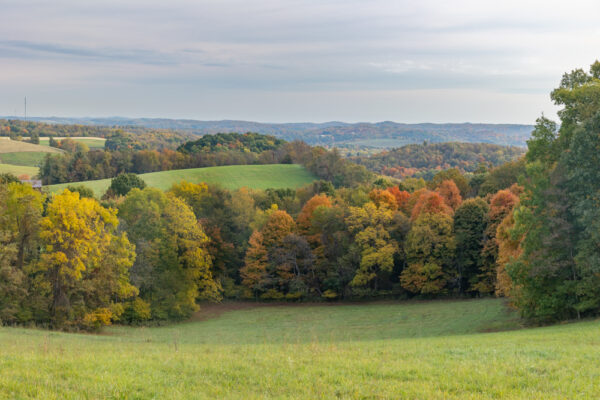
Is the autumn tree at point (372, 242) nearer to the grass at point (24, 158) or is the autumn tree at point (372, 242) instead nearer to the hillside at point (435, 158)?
the hillside at point (435, 158)

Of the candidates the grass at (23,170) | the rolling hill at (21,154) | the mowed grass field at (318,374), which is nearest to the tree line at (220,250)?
the mowed grass field at (318,374)

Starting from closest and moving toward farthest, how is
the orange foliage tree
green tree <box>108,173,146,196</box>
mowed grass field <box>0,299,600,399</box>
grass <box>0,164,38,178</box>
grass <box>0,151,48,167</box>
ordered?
mowed grass field <box>0,299,600,399</box>
the orange foliage tree
green tree <box>108,173,146,196</box>
grass <box>0,164,38,178</box>
grass <box>0,151,48,167</box>

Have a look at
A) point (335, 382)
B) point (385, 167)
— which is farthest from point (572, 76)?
point (385, 167)

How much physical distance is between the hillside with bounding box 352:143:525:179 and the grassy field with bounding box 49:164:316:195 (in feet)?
165

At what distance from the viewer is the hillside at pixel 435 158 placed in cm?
15138

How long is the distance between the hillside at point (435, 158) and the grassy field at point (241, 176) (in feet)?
165

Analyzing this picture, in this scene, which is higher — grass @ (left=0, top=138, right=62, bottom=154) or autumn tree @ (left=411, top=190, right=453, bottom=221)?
grass @ (left=0, top=138, right=62, bottom=154)

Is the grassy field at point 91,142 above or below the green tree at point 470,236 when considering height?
above

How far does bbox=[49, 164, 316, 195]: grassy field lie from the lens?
300 feet

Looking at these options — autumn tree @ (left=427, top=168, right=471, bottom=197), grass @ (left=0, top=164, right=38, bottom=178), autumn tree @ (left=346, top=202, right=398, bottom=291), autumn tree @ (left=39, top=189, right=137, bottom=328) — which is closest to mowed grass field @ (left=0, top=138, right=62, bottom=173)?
grass @ (left=0, top=164, right=38, bottom=178)

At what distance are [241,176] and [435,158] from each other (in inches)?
3610

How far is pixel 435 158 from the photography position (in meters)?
167

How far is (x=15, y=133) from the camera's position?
165m

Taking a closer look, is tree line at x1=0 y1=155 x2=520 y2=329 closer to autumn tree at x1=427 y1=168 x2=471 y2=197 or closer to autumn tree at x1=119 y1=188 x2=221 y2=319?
autumn tree at x1=119 y1=188 x2=221 y2=319
